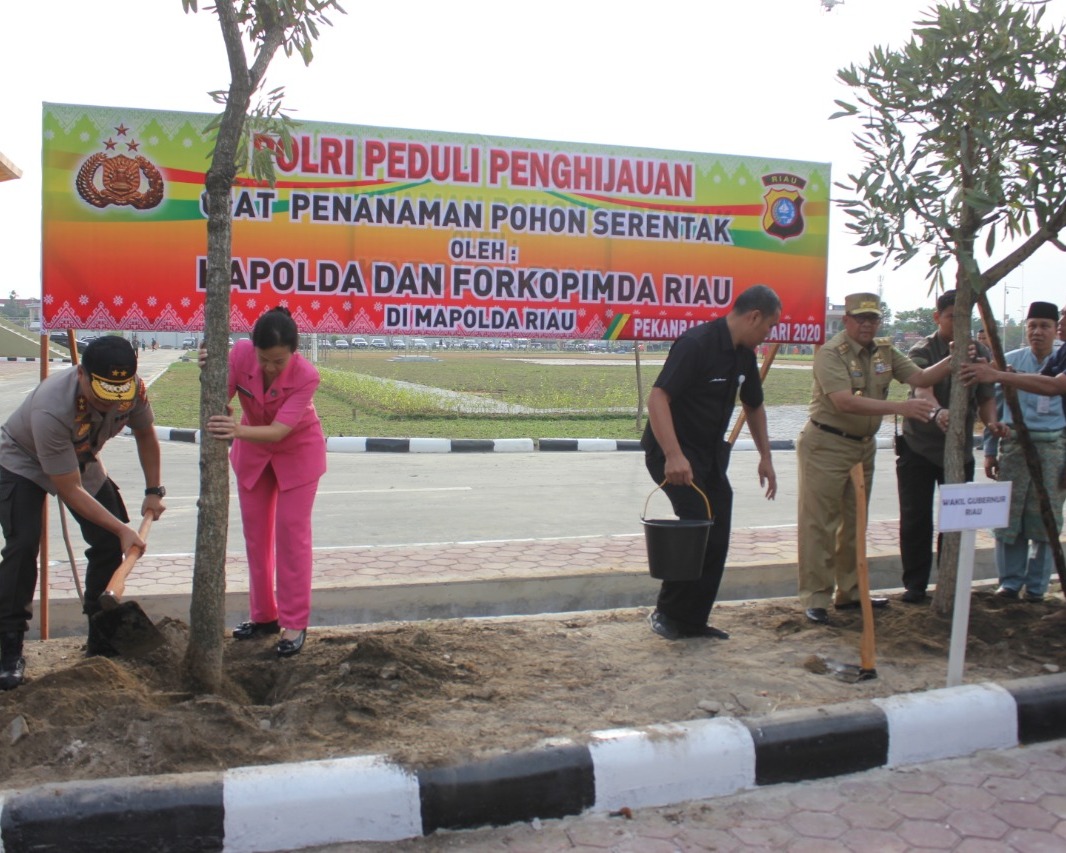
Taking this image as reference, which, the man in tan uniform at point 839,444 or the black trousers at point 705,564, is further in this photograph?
the man in tan uniform at point 839,444

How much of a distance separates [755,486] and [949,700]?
6.78 metres

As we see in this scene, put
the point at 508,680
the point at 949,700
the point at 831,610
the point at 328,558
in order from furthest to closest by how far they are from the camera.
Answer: the point at 328,558 → the point at 831,610 → the point at 508,680 → the point at 949,700

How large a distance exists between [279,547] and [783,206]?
3.48m

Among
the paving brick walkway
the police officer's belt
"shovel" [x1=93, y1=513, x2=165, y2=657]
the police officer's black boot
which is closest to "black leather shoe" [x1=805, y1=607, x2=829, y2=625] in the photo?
the police officer's belt

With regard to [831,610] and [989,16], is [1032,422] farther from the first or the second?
[989,16]

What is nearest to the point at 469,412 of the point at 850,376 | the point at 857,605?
the point at 857,605

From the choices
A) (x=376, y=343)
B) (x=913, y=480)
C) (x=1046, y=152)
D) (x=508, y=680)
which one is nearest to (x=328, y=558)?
(x=508, y=680)

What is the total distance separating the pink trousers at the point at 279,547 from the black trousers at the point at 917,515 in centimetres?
298

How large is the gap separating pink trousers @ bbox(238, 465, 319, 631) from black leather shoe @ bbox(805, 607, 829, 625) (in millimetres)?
2280

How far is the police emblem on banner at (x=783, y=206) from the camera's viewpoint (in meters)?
5.56

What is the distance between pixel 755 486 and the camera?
10.1 m

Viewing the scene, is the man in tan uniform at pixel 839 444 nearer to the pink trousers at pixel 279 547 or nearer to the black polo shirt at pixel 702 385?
the black polo shirt at pixel 702 385

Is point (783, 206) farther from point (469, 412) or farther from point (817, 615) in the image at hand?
point (469, 412)

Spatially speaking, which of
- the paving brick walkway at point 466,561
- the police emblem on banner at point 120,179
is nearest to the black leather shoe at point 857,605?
the paving brick walkway at point 466,561
